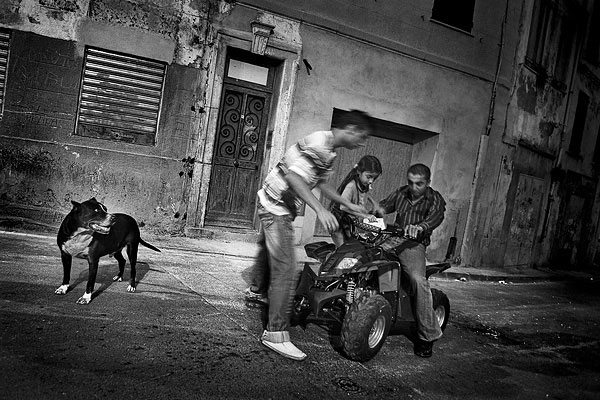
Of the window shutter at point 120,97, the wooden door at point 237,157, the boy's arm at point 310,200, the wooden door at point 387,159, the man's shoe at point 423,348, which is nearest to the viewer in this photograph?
the boy's arm at point 310,200

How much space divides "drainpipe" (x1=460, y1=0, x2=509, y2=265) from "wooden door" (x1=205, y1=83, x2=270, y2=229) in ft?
18.3

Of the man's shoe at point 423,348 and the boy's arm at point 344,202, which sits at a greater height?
the boy's arm at point 344,202

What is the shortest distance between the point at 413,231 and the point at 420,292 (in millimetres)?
614

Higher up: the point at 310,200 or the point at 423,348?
the point at 310,200

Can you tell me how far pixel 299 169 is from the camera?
372 cm

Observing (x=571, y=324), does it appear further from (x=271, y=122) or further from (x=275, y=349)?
(x=271, y=122)

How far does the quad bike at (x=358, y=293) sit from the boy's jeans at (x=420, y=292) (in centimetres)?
9

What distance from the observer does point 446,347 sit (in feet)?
16.2

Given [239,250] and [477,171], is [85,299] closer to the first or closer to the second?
[239,250]

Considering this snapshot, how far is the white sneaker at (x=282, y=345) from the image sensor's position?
3.75 metres

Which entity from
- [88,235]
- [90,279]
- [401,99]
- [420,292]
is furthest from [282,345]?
[401,99]

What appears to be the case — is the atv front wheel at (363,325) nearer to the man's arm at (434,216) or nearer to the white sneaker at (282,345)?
the white sneaker at (282,345)

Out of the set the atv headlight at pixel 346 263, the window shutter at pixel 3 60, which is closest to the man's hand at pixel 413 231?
the atv headlight at pixel 346 263

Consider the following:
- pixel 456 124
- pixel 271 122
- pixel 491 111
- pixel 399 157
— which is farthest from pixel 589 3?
pixel 271 122
